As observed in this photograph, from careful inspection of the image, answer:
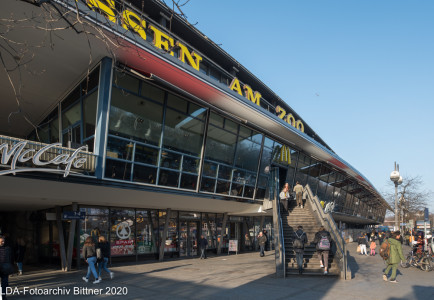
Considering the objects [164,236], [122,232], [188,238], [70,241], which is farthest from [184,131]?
[188,238]

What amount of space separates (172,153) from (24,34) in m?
7.37

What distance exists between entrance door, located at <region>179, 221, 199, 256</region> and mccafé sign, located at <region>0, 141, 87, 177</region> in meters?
10.2

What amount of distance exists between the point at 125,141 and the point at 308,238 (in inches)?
327

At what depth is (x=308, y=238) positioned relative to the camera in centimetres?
1360

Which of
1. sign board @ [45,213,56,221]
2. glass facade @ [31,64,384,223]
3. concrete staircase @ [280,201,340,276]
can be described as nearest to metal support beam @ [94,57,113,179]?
glass facade @ [31,64,384,223]

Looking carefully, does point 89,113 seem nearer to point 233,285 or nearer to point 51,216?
point 51,216

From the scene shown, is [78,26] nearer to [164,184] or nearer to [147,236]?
[164,184]

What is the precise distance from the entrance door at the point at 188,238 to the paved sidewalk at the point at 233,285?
6.75m

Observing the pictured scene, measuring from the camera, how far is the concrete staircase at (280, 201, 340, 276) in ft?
38.1

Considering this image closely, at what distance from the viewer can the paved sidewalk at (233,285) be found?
27.8ft

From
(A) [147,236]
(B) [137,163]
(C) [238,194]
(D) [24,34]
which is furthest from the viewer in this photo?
(C) [238,194]

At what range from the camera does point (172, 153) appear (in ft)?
49.6

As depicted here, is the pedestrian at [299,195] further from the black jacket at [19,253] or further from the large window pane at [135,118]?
the black jacket at [19,253]

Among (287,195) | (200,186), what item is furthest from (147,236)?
(287,195)
